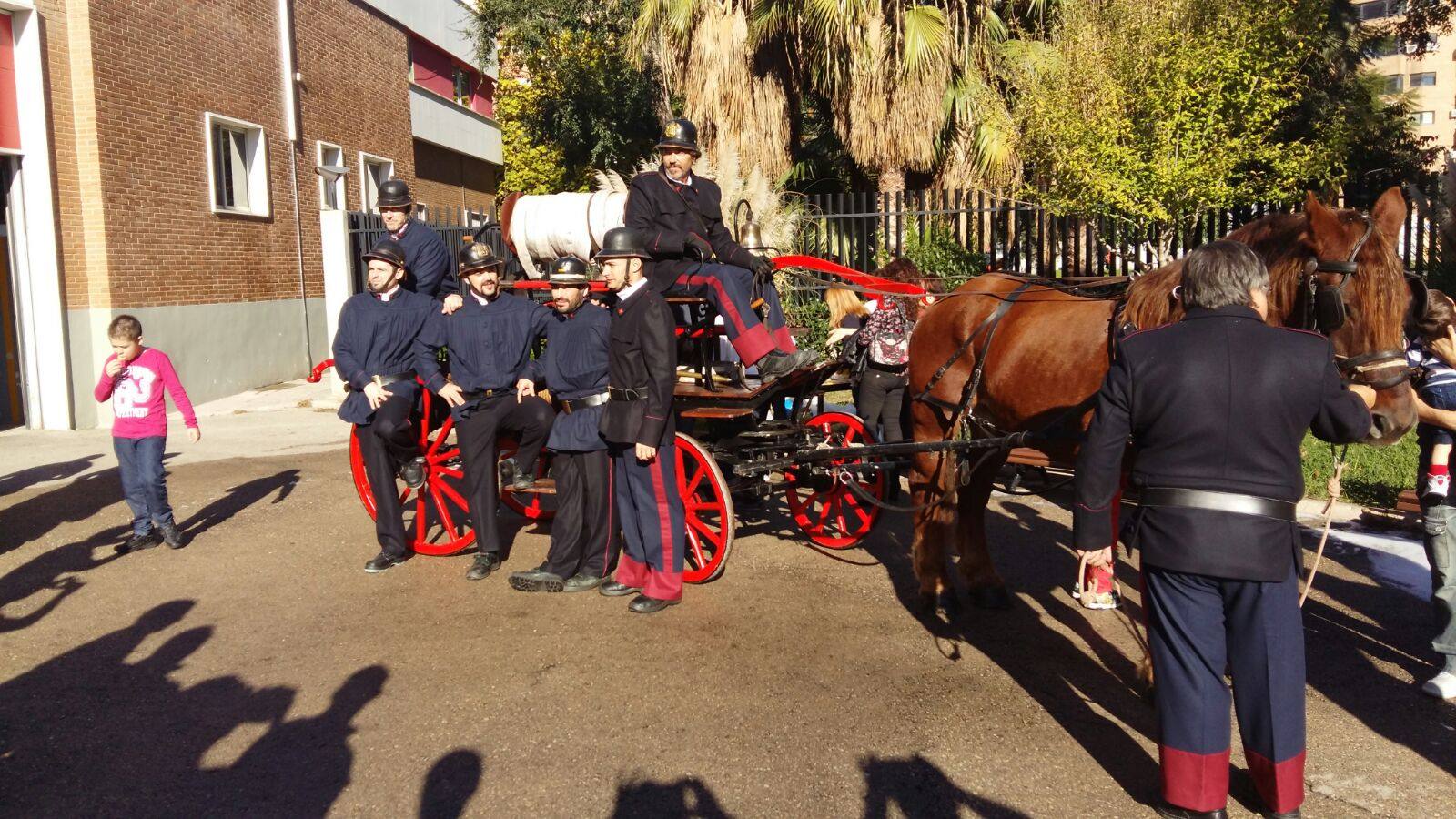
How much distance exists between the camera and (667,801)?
3.88 meters

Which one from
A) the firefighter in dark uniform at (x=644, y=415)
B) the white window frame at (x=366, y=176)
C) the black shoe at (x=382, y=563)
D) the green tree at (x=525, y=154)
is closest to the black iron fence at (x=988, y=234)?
the firefighter in dark uniform at (x=644, y=415)

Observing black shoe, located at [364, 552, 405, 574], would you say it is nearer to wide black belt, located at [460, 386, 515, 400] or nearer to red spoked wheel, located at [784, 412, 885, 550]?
wide black belt, located at [460, 386, 515, 400]

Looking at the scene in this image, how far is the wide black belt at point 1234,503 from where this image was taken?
3.41 meters

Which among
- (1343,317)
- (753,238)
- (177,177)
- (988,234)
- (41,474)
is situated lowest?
(41,474)

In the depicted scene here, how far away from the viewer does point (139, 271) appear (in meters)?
14.0

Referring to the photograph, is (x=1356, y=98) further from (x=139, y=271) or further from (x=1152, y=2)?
(x=139, y=271)

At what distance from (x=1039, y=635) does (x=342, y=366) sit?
4478 mm

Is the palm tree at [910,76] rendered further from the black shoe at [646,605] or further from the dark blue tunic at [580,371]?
the black shoe at [646,605]

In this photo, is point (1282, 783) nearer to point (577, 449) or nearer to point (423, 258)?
point (577, 449)

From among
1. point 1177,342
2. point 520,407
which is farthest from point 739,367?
point 1177,342

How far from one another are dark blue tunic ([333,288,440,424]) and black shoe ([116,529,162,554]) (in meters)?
1.83

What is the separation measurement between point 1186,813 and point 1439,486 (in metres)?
2.12

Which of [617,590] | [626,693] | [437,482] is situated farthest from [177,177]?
[626,693]

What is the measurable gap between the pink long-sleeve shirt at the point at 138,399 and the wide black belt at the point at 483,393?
2.02 meters
